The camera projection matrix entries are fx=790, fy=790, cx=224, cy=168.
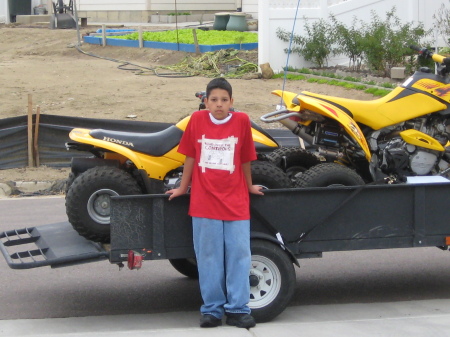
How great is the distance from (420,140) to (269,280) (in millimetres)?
2531

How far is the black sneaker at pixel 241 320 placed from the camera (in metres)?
→ 5.55

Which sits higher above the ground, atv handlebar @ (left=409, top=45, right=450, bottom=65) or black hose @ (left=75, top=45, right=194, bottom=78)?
atv handlebar @ (left=409, top=45, right=450, bottom=65)

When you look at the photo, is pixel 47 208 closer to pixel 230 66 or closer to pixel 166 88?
pixel 166 88

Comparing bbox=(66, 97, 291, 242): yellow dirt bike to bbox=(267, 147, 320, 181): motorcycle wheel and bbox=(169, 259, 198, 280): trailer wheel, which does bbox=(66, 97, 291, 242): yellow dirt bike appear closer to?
bbox=(267, 147, 320, 181): motorcycle wheel

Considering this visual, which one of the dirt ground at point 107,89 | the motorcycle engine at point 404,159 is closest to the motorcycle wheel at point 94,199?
the motorcycle engine at point 404,159

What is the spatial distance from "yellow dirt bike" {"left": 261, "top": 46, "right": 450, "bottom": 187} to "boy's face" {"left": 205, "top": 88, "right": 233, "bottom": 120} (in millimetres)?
1818

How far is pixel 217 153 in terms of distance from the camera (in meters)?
5.59

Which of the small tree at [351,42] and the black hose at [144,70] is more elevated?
the small tree at [351,42]

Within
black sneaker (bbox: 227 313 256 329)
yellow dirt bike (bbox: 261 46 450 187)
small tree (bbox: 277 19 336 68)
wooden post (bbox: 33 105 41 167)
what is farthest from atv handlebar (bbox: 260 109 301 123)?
small tree (bbox: 277 19 336 68)

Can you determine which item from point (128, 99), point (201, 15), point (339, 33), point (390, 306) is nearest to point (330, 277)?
point (390, 306)

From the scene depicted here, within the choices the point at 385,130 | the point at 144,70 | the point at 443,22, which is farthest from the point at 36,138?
the point at 443,22

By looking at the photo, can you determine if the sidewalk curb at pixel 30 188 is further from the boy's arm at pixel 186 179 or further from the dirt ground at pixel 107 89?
the boy's arm at pixel 186 179

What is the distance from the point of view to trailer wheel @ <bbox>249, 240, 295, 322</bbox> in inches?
227

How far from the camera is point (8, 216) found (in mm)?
10656
